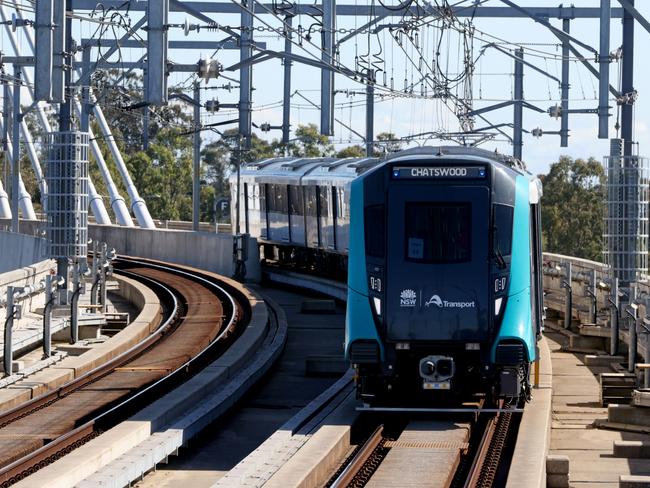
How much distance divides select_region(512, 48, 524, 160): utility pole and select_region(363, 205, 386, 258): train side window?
28174 millimetres

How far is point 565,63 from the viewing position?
163 ft

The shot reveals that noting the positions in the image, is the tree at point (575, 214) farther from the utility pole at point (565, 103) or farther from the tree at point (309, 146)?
the utility pole at point (565, 103)

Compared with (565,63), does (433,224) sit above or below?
below

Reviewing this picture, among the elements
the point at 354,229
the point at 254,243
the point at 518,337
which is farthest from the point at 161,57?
the point at 254,243

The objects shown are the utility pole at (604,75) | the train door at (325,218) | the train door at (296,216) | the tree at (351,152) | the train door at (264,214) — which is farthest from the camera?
the tree at (351,152)

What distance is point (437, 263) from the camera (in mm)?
17656

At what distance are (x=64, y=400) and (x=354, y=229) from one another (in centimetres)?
436

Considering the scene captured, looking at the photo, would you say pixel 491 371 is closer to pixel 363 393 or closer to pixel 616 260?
pixel 363 393

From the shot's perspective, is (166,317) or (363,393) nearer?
(363,393)

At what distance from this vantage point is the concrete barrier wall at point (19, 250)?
146 feet

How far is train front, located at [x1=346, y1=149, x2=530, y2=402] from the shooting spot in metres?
17.5

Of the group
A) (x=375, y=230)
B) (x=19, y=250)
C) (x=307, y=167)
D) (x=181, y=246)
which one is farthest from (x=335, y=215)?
(x=375, y=230)

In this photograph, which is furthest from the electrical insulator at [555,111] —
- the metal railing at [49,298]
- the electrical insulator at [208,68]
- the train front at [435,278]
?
the train front at [435,278]

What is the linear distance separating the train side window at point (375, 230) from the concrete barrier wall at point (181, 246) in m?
25.1
